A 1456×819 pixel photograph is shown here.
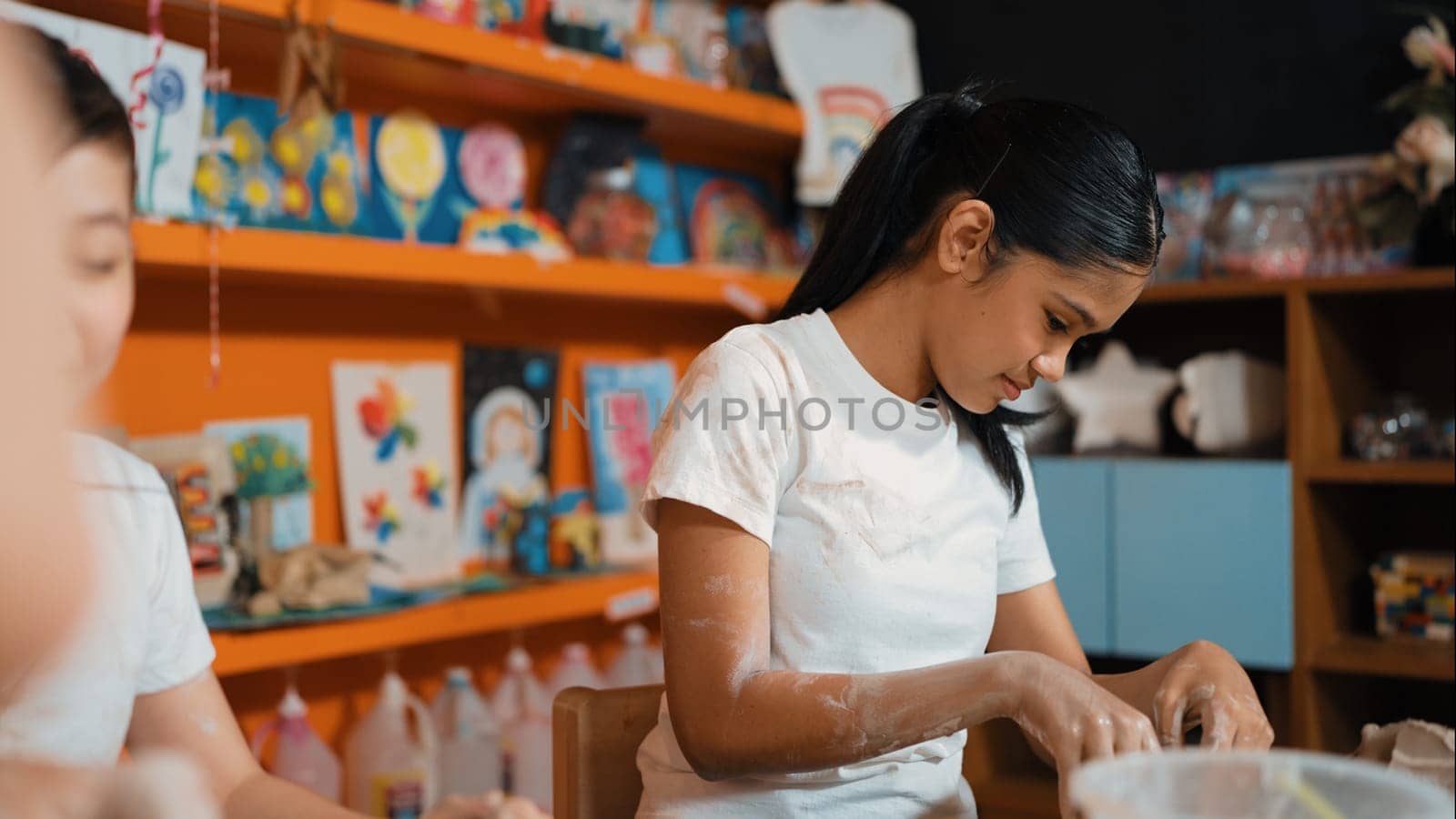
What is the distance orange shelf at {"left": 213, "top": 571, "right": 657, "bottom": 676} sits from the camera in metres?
2.02

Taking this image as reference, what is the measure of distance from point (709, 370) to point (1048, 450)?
187 cm

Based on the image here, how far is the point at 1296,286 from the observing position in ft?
8.37

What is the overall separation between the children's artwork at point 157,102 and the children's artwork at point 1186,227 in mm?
1954

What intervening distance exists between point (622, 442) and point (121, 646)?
6.12ft

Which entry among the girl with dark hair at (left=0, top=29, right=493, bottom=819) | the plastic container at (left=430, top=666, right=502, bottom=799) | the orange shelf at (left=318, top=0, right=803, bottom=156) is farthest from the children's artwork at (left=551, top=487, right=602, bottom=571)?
the girl with dark hair at (left=0, top=29, right=493, bottom=819)

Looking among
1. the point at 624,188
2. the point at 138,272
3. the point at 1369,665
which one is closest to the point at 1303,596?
the point at 1369,665

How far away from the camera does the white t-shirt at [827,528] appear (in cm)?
119

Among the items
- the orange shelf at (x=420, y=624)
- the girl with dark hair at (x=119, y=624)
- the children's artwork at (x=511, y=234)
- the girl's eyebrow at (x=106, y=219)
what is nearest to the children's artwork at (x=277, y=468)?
the orange shelf at (x=420, y=624)

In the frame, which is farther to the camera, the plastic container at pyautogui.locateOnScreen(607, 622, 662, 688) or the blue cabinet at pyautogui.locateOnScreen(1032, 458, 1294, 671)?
the plastic container at pyautogui.locateOnScreen(607, 622, 662, 688)

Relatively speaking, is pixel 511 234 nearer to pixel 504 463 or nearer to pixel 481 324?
pixel 481 324

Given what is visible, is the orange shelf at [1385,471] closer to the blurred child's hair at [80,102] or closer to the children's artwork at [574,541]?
the children's artwork at [574,541]

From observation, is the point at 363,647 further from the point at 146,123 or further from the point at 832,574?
the point at 832,574

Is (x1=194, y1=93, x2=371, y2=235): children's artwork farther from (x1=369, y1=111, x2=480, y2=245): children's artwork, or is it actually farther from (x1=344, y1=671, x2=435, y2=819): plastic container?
(x1=344, y1=671, x2=435, y2=819): plastic container

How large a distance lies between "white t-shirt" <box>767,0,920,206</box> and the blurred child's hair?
2.20 meters
